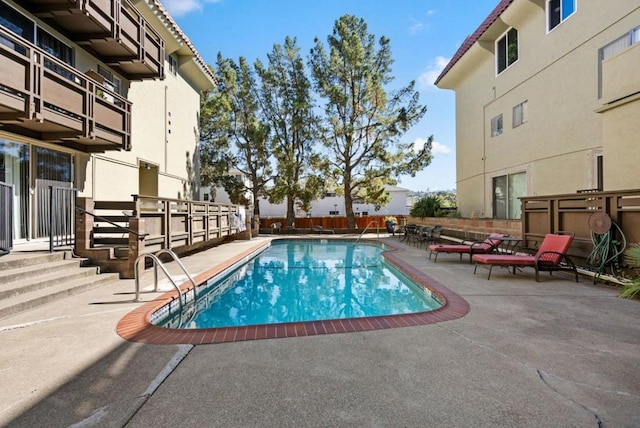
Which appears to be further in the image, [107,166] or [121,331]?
[107,166]

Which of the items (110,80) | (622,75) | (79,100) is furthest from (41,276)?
(622,75)

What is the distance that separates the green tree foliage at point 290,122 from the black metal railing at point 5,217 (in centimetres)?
1705

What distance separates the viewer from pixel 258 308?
6527 mm

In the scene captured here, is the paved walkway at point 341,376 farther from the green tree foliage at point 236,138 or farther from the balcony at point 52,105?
the green tree foliage at point 236,138

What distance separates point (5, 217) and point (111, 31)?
16.2ft

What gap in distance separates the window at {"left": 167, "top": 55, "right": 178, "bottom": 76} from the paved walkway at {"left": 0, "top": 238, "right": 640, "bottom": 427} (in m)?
12.0

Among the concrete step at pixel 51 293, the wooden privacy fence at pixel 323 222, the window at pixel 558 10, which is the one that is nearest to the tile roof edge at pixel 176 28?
the concrete step at pixel 51 293

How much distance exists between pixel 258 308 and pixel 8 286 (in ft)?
12.6

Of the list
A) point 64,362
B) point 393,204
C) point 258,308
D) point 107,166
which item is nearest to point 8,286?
point 64,362

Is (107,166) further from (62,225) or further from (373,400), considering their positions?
(373,400)

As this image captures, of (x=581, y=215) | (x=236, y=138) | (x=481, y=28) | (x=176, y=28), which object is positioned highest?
(x=481, y=28)

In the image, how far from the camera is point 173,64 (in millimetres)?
13984

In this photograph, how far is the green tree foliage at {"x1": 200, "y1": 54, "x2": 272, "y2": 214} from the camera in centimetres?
2372

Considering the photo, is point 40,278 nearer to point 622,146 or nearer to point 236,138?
point 622,146
